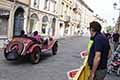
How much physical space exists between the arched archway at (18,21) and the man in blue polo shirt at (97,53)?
18.7 meters

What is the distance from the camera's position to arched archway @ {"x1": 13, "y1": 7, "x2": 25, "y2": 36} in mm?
23914

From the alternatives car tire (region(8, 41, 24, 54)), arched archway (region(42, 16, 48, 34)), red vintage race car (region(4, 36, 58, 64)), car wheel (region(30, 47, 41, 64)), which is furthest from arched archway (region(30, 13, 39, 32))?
car tire (region(8, 41, 24, 54))

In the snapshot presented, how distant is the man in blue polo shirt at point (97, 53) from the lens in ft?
17.3

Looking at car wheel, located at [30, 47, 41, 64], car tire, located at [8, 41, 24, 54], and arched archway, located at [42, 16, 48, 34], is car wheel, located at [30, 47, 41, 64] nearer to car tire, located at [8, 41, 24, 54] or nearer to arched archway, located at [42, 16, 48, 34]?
car tire, located at [8, 41, 24, 54]

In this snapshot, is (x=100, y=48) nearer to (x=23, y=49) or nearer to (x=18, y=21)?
(x=23, y=49)

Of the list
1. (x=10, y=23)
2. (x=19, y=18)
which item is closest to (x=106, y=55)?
(x=10, y=23)

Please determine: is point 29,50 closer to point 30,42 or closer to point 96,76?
point 30,42

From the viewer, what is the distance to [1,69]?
36.1 feet

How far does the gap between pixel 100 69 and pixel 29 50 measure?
7300 millimetres

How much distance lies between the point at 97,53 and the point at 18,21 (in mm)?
19794

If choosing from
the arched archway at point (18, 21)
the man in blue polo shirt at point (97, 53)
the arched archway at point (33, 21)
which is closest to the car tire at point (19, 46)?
the man in blue polo shirt at point (97, 53)

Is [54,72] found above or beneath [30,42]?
beneath

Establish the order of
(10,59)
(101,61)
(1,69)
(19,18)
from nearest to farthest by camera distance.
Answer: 1. (101,61)
2. (1,69)
3. (10,59)
4. (19,18)

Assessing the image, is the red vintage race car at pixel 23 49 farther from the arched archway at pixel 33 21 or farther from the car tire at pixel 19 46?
the arched archway at pixel 33 21
